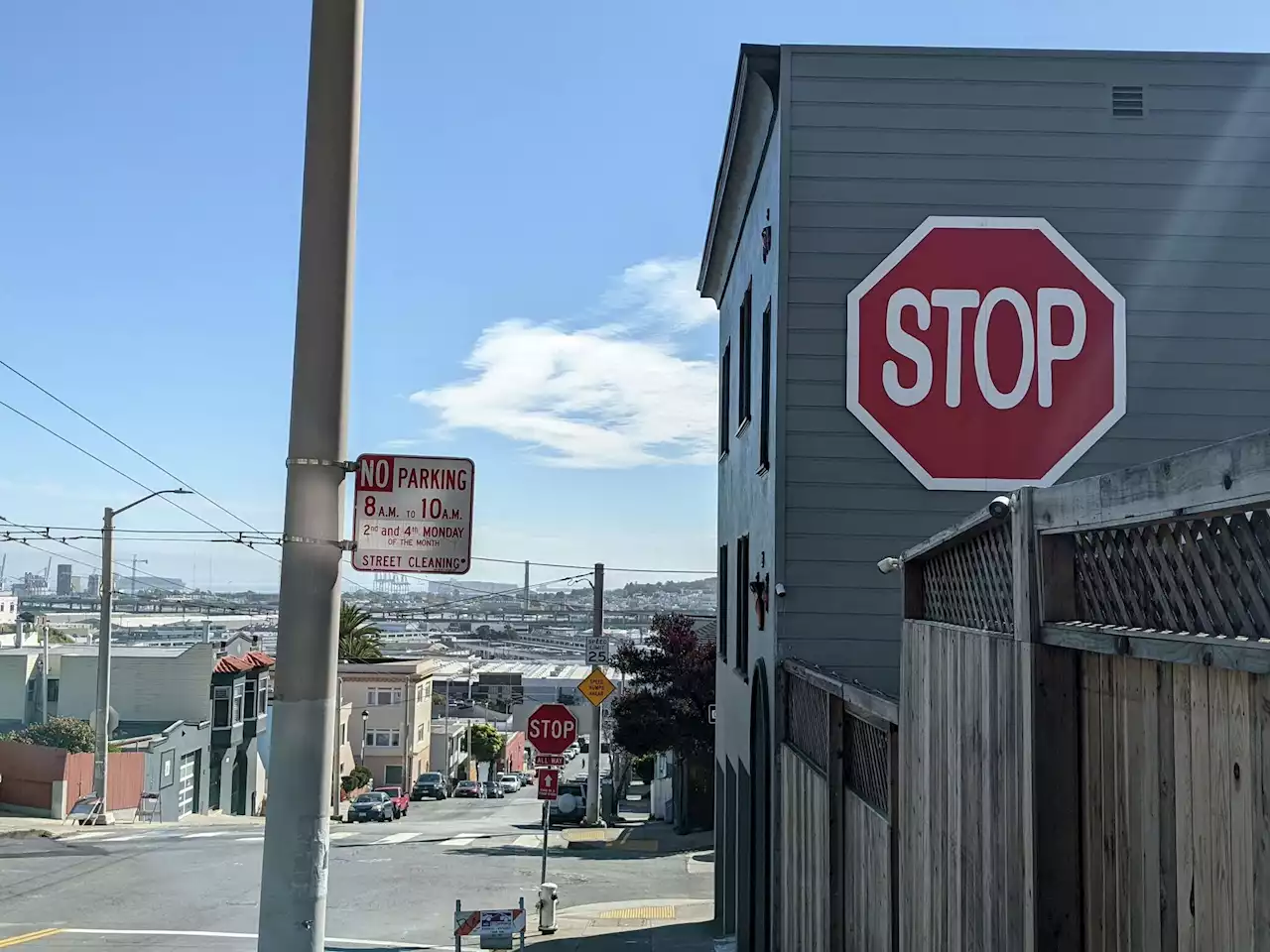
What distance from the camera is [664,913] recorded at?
20.2 metres

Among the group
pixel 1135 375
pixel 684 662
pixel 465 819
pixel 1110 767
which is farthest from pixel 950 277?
pixel 465 819

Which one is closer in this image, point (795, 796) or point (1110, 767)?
point (1110, 767)

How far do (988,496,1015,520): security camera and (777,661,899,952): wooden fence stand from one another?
83.5 inches

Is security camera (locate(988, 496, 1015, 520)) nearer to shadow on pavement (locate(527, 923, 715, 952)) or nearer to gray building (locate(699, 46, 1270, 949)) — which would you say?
gray building (locate(699, 46, 1270, 949))

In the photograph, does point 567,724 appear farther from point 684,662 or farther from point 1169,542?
point 684,662

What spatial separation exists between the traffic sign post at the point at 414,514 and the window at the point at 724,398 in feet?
43.1

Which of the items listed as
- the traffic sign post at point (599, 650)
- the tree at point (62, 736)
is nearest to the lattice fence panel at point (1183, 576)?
the traffic sign post at point (599, 650)

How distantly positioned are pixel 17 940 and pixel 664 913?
30.5 ft

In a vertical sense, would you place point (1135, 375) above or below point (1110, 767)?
above

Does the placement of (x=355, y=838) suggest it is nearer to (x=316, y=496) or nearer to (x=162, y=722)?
(x=162, y=722)

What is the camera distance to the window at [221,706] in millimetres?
52000

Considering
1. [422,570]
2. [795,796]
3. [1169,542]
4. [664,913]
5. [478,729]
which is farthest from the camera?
[478,729]

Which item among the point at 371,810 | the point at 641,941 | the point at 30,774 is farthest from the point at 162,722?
the point at 641,941

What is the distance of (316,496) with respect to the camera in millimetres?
4379
